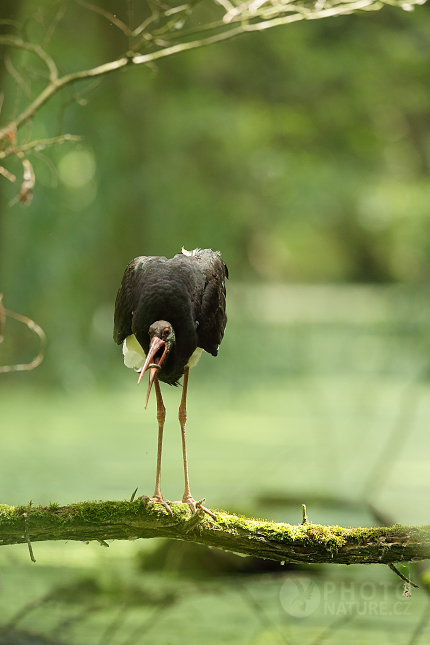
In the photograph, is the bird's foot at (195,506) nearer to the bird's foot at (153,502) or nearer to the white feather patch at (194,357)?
the bird's foot at (153,502)

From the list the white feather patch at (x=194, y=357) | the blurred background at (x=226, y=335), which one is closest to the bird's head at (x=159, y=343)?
the white feather patch at (x=194, y=357)

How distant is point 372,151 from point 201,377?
4425 mm

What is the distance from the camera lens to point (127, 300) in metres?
2.01

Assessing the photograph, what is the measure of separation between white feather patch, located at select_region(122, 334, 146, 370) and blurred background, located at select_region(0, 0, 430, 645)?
3.95 feet

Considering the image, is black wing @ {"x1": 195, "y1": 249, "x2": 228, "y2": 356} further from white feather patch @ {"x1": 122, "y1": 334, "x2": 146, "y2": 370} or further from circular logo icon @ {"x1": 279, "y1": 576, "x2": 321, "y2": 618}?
circular logo icon @ {"x1": 279, "y1": 576, "x2": 321, "y2": 618}

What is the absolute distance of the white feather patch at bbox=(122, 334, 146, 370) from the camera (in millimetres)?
2158

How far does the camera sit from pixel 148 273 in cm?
198

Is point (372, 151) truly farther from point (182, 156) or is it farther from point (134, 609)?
point (134, 609)

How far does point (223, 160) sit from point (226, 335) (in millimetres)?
1707

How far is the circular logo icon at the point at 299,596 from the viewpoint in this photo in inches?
130

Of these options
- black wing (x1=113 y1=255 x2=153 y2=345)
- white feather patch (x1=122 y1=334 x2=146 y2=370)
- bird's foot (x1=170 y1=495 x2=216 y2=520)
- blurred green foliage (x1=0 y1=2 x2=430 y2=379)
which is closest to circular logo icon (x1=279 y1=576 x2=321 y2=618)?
bird's foot (x1=170 y1=495 x2=216 y2=520)

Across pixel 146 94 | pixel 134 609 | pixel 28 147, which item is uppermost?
pixel 146 94

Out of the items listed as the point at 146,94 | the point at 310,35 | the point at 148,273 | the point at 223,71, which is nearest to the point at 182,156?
the point at 146,94

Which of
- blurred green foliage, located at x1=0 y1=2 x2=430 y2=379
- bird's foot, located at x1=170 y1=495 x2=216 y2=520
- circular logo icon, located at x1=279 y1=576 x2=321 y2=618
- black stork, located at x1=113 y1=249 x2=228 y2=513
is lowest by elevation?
circular logo icon, located at x1=279 y1=576 x2=321 y2=618
